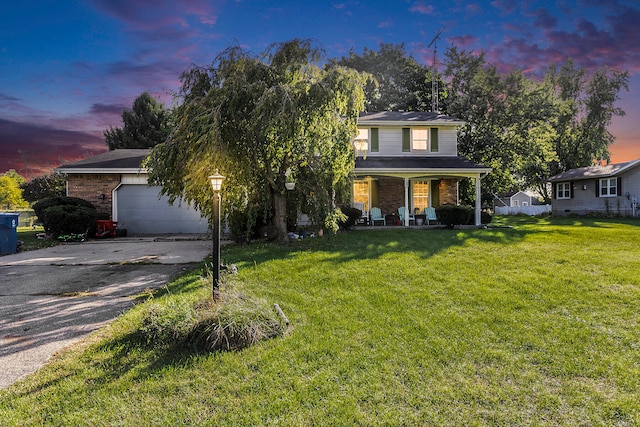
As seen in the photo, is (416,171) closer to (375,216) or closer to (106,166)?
(375,216)

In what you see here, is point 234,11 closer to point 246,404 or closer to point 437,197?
point 437,197

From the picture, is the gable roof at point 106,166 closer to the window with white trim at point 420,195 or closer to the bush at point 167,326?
the bush at point 167,326

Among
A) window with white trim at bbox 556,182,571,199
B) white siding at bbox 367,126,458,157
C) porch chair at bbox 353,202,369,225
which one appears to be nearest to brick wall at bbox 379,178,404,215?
porch chair at bbox 353,202,369,225

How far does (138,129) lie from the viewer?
30.8 meters

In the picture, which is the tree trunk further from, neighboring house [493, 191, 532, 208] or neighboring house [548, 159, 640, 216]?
neighboring house [493, 191, 532, 208]

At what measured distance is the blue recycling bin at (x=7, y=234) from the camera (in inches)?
380

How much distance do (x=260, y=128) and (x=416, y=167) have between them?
27.2 ft

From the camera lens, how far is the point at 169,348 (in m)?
3.55

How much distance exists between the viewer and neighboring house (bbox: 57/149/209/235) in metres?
14.2

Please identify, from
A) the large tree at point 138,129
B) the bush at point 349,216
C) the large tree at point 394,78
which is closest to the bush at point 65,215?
the bush at point 349,216

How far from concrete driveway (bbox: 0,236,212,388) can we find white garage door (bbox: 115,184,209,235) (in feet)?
11.1

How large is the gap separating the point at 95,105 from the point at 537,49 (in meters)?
24.2

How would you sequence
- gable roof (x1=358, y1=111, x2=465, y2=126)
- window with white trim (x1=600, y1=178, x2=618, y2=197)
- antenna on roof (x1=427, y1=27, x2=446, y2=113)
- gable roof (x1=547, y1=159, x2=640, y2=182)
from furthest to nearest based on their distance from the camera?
antenna on roof (x1=427, y1=27, x2=446, y2=113) → window with white trim (x1=600, y1=178, x2=618, y2=197) → gable roof (x1=547, y1=159, x2=640, y2=182) → gable roof (x1=358, y1=111, x2=465, y2=126)

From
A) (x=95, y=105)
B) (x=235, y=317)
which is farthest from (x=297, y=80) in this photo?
(x=95, y=105)
